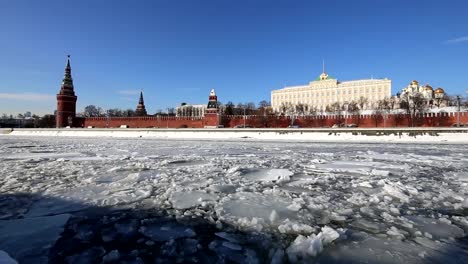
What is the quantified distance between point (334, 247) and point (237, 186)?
3277 millimetres

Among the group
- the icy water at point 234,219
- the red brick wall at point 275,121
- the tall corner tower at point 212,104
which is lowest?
the icy water at point 234,219

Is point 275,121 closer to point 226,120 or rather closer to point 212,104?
point 226,120

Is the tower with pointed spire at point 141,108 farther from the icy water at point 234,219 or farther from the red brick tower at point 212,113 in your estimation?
the icy water at point 234,219

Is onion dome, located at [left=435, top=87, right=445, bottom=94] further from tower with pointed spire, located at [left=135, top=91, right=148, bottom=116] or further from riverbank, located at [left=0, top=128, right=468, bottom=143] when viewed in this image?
tower with pointed spire, located at [left=135, top=91, right=148, bottom=116]

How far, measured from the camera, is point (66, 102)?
215ft

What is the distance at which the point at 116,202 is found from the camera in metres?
5.18

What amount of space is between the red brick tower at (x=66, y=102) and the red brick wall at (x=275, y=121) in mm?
2314

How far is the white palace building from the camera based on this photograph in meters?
94.2

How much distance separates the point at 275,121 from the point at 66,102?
42850 mm

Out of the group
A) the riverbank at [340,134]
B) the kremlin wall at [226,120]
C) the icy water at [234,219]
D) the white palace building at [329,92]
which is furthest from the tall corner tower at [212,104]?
the icy water at [234,219]

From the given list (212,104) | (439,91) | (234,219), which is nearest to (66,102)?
(212,104)

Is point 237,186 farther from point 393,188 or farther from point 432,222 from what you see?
point 432,222

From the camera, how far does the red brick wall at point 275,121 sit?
158 ft

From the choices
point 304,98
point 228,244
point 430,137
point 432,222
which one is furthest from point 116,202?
point 304,98
